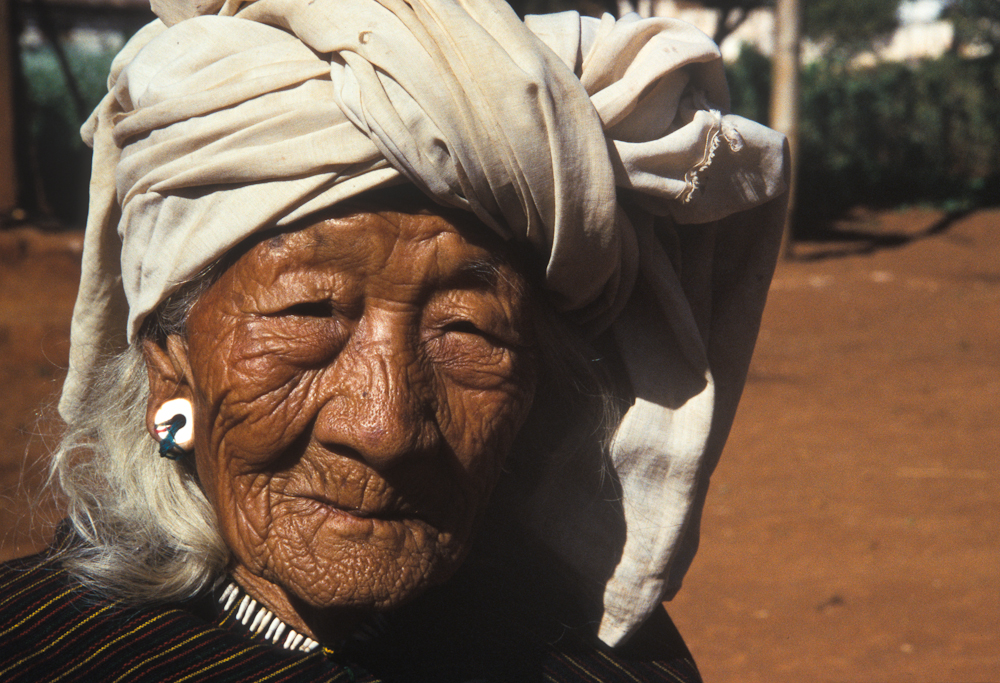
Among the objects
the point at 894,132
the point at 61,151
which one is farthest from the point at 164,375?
the point at 894,132

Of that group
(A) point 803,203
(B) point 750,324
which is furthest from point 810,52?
(B) point 750,324

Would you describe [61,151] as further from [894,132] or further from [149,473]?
[894,132]

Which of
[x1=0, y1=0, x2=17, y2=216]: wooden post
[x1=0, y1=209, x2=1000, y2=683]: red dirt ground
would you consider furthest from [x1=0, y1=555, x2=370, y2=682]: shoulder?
[x1=0, y1=0, x2=17, y2=216]: wooden post

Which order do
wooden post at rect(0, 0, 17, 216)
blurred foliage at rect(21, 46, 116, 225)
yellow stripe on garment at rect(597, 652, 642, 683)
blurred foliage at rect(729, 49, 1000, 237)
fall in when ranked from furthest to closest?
blurred foliage at rect(729, 49, 1000, 237) → blurred foliage at rect(21, 46, 116, 225) → wooden post at rect(0, 0, 17, 216) → yellow stripe on garment at rect(597, 652, 642, 683)

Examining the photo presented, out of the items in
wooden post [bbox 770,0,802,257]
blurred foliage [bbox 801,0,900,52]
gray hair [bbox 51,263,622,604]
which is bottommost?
blurred foliage [bbox 801,0,900,52]

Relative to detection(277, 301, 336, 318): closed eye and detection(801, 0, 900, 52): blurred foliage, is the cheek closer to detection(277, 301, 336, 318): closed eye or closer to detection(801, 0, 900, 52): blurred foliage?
detection(277, 301, 336, 318): closed eye

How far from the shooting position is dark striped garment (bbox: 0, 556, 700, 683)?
1442mm

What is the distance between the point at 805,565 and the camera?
4.67 meters

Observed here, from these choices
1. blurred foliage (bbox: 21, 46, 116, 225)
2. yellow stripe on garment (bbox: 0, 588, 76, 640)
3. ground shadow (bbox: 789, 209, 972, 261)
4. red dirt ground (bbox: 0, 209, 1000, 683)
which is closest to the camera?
yellow stripe on garment (bbox: 0, 588, 76, 640)

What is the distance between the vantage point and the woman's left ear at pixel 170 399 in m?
1.44

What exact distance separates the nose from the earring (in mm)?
273

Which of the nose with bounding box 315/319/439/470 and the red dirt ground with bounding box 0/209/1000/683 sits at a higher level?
the nose with bounding box 315/319/439/470

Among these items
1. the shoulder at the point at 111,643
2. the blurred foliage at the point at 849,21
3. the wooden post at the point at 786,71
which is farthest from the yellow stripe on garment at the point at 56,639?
the blurred foliage at the point at 849,21

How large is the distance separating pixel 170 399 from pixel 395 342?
0.42m
